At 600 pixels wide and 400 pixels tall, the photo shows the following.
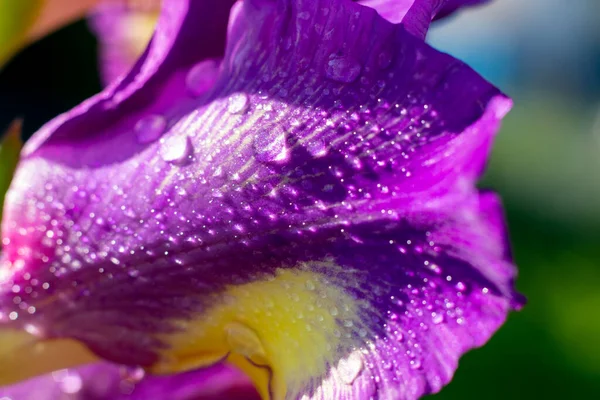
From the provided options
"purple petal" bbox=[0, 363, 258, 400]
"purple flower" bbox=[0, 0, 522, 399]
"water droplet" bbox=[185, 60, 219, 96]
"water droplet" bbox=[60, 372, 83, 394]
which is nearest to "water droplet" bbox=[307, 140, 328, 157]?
"purple flower" bbox=[0, 0, 522, 399]

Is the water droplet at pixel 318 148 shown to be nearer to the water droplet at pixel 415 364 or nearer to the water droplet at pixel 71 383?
the water droplet at pixel 415 364

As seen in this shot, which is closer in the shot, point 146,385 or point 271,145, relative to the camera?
point 271,145

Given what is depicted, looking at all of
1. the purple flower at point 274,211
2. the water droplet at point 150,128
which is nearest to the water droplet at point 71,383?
the purple flower at point 274,211

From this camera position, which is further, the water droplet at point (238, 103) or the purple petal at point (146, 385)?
the purple petal at point (146, 385)

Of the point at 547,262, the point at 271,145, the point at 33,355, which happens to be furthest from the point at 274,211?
the point at 547,262

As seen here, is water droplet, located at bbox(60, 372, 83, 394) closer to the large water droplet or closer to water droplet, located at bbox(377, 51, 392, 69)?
the large water droplet

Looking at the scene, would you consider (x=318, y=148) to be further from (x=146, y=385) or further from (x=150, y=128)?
(x=146, y=385)
